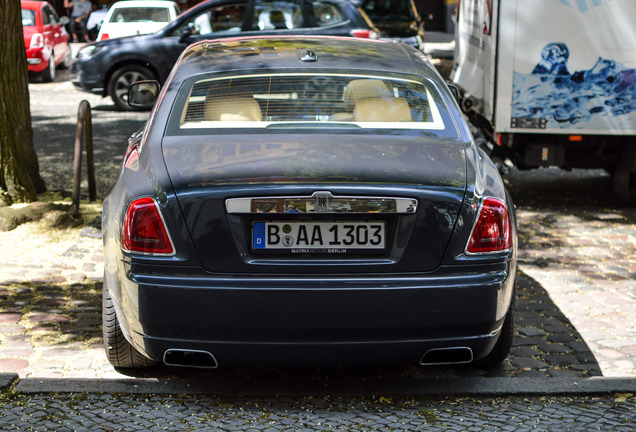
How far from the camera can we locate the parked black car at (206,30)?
589 inches

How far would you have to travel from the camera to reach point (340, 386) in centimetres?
462

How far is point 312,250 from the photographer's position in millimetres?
4012

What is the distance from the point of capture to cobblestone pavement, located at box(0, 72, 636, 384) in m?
4.96

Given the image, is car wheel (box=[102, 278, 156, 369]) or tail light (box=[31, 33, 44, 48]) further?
tail light (box=[31, 33, 44, 48])

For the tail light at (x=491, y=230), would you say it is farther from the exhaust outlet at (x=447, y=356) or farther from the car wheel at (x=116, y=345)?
the car wheel at (x=116, y=345)

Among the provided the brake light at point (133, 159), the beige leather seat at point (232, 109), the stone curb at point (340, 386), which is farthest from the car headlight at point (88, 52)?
the stone curb at point (340, 386)

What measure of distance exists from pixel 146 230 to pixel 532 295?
3123mm

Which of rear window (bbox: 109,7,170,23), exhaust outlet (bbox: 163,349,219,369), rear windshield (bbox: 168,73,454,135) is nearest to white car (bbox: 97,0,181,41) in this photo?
rear window (bbox: 109,7,170,23)

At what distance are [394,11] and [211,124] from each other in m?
18.9

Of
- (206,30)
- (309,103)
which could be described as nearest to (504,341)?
(309,103)

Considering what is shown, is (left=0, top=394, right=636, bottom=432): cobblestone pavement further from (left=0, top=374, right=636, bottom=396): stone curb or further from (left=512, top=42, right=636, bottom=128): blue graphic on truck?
(left=512, top=42, right=636, bottom=128): blue graphic on truck

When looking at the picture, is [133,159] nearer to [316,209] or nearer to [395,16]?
[316,209]

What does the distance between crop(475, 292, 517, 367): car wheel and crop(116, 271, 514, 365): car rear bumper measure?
28.3 inches

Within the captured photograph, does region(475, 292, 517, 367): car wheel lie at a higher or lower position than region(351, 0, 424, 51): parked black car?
lower
